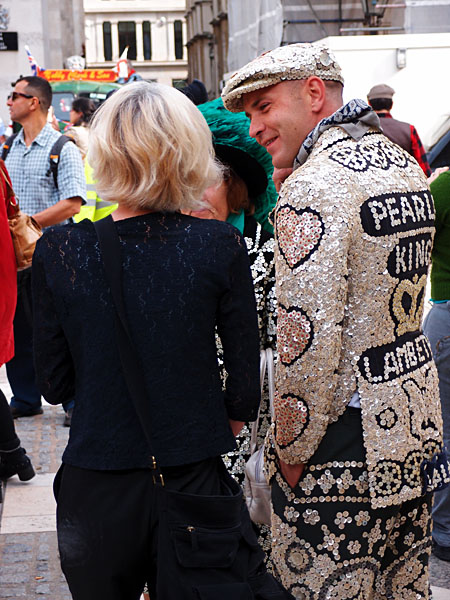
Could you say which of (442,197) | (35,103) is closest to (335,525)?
(442,197)

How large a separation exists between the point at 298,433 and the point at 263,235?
3.34ft

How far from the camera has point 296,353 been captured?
89.4 inches

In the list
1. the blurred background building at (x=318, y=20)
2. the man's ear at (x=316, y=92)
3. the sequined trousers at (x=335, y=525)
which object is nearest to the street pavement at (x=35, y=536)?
the sequined trousers at (x=335, y=525)

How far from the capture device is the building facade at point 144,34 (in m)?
91.8

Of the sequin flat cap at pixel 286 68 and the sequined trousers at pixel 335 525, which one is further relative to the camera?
the sequin flat cap at pixel 286 68

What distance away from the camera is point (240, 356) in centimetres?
219

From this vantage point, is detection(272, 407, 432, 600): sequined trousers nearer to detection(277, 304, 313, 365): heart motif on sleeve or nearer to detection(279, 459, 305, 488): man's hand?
detection(279, 459, 305, 488): man's hand

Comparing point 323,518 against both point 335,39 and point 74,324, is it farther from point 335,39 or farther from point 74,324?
point 335,39

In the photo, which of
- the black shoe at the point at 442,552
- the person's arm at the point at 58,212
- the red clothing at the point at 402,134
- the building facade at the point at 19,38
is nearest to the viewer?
the black shoe at the point at 442,552

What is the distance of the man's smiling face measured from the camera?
8.20 ft

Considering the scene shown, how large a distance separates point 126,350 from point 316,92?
35.9 inches

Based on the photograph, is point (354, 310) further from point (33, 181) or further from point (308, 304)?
point (33, 181)

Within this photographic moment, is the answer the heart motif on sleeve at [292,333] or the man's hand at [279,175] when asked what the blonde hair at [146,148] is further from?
the man's hand at [279,175]

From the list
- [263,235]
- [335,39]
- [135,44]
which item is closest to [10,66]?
[335,39]
